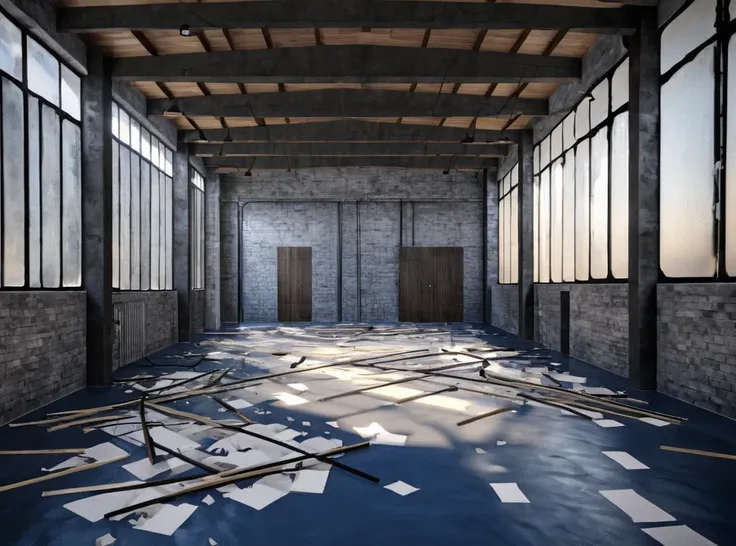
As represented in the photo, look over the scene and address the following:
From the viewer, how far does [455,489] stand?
4.08 meters

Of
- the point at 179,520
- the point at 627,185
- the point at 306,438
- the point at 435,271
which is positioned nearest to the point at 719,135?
the point at 627,185

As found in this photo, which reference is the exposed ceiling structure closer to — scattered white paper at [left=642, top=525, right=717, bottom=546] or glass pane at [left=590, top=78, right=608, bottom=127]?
glass pane at [left=590, top=78, right=608, bottom=127]

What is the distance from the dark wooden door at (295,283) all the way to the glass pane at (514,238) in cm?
747

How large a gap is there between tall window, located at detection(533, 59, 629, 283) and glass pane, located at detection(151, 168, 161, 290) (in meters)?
9.33

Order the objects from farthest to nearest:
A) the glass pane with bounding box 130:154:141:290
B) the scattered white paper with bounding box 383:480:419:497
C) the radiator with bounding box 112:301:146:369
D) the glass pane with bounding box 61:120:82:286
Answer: the glass pane with bounding box 130:154:141:290, the radiator with bounding box 112:301:146:369, the glass pane with bounding box 61:120:82:286, the scattered white paper with bounding box 383:480:419:497

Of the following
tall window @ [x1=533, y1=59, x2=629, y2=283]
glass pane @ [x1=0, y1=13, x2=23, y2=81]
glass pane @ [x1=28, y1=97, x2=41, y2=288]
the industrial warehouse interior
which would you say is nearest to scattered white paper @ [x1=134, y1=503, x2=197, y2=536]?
the industrial warehouse interior

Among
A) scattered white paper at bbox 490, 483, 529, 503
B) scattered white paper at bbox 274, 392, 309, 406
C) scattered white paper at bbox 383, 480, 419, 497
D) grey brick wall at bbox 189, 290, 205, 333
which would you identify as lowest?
scattered white paper at bbox 274, 392, 309, 406

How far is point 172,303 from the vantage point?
1352 cm

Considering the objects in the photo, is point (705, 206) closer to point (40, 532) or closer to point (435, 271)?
point (40, 532)

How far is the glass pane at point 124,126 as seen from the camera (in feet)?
34.3

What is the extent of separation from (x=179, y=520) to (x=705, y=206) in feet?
21.8

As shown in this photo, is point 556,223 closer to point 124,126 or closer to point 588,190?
point 588,190

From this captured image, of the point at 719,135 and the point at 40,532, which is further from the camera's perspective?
the point at 719,135

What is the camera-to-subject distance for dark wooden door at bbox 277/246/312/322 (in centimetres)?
1994
